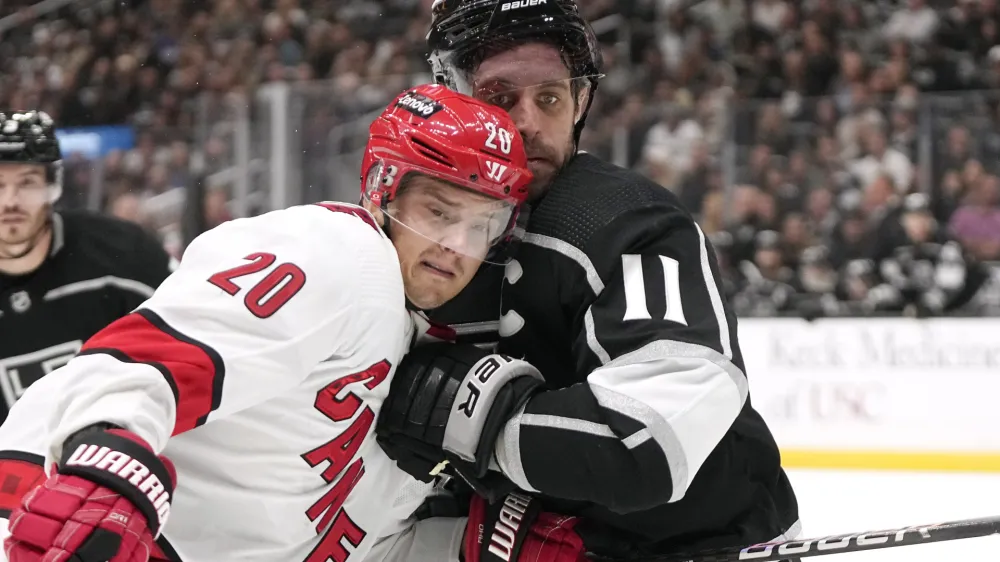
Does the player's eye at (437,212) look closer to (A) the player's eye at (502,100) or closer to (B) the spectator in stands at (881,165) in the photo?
(A) the player's eye at (502,100)

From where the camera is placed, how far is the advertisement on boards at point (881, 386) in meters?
4.64

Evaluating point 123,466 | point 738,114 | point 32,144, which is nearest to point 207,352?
point 123,466

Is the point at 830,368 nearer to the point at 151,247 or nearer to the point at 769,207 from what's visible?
the point at 769,207

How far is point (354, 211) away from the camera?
1.72 meters

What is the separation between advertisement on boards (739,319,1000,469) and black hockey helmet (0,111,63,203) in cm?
290

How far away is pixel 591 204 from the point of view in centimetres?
189

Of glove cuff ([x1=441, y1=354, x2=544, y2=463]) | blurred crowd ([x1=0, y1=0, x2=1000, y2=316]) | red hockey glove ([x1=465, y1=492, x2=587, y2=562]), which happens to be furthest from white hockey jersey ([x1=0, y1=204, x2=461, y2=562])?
blurred crowd ([x1=0, y1=0, x2=1000, y2=316])

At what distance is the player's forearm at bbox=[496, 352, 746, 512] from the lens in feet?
5.38

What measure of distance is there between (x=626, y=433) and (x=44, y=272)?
193cm

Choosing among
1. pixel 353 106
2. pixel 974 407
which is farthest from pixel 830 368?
pixel 353 106

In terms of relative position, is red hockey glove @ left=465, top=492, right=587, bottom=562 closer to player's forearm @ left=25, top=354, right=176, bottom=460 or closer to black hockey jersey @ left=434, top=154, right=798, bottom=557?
black hockey jersey @ left=434, top=154, right=798, bottom=557

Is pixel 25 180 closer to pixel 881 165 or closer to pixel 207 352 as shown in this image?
pixel 207 352

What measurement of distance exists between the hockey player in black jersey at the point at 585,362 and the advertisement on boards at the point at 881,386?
2.76 metres

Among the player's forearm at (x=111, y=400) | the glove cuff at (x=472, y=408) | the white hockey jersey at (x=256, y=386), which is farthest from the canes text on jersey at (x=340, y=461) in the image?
the player's forearm at (x=111, y=400)
